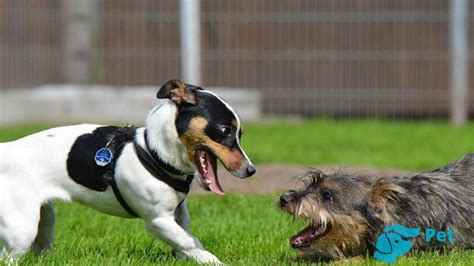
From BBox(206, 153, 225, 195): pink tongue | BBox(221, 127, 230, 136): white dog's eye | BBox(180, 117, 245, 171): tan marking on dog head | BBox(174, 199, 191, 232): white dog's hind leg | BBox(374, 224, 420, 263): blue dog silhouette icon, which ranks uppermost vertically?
BBox(221, 127, 230, 136): white dog's eye

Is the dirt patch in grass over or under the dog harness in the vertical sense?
under

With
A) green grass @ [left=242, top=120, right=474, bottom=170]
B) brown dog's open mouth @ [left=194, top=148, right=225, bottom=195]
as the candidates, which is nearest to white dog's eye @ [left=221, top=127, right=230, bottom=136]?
brown dog's open mouth @ [left=194, top=148, right=225, bottom=195]

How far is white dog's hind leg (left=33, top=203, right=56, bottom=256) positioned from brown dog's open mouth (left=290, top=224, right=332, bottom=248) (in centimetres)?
149

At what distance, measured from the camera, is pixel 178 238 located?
6.29 m

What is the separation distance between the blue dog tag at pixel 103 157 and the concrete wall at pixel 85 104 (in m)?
9.42

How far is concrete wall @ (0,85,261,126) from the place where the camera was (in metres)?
16.1

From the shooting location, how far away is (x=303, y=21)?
54.7 ft

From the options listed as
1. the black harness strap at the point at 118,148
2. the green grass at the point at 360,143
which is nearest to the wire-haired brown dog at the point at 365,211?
the black harness strap at the point at 118,148

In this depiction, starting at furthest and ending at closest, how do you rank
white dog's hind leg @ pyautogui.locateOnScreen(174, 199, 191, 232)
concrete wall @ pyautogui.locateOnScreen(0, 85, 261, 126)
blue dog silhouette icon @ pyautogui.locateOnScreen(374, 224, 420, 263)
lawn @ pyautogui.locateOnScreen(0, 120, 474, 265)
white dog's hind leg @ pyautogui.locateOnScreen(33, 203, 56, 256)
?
concrete wall @ pyautogui.locateOnScreen(0, 85, 261, 126) → white dog's hind leg @ pyautogui.locateOnScreen(33, 203, 56, 256) → white dog's hind leg @ pyautogui.locateOnScreen(174, 199, 191, 232) → lawn @ pyautogui.locateOnScreen(0, 120, 474, 265) → blue dog silhouette icon @ pyautogui.locateOnScreen(374, 224, 420, 263)

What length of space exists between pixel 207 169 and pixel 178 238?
41 centimetres

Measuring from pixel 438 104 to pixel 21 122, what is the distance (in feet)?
19.7

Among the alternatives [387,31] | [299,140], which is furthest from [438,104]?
[299,140]

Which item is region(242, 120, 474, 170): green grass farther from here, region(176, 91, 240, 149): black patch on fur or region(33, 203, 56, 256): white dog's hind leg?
region(176, 91, 240, 149): black patch on fur

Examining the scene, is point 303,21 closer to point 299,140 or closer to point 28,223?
point 299,140
